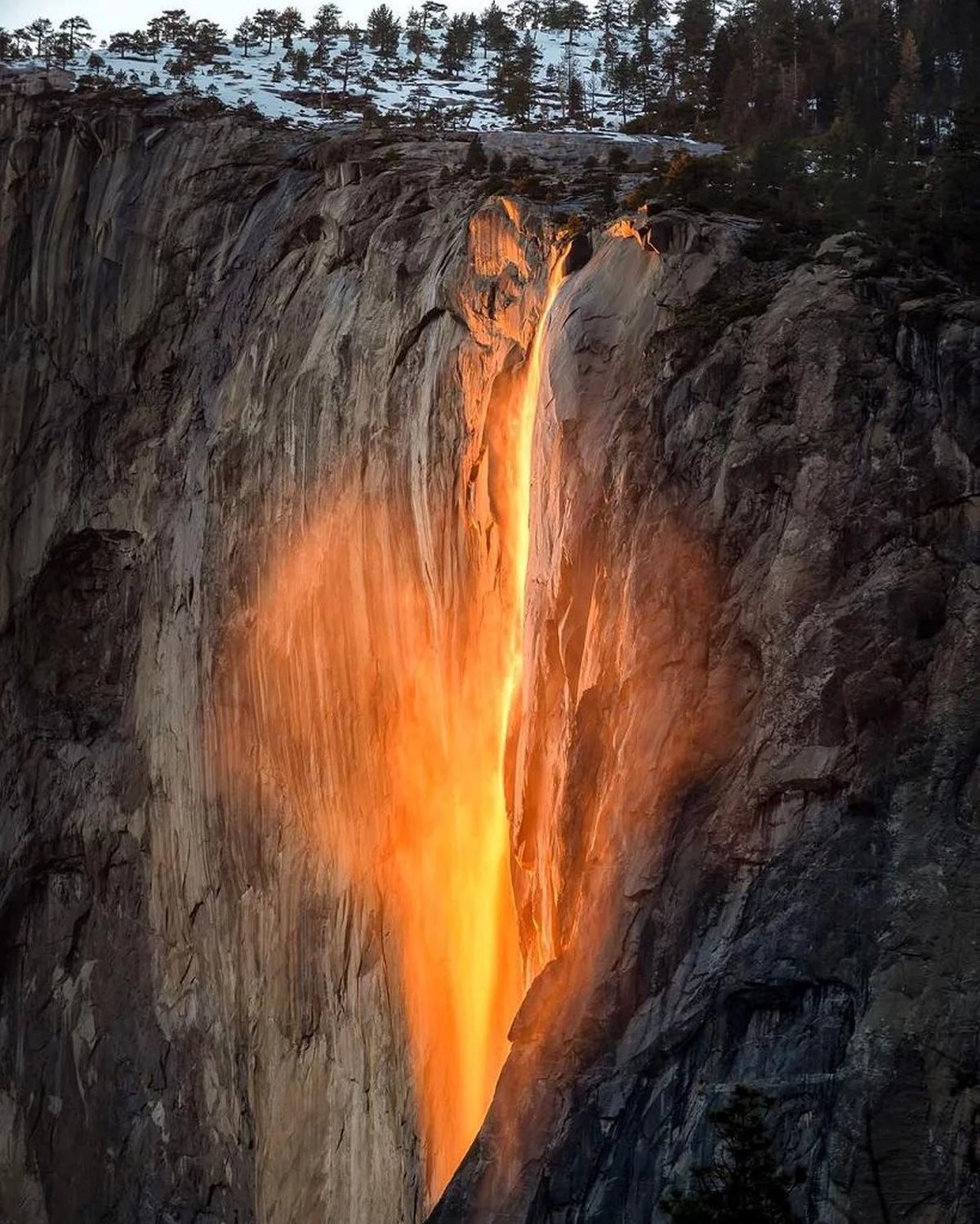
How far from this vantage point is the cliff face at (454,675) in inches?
748

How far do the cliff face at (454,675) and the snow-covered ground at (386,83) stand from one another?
24.9 meters

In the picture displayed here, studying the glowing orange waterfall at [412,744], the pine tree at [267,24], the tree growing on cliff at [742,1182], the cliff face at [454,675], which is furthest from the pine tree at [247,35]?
the tree growing on cliff at [742,1182]

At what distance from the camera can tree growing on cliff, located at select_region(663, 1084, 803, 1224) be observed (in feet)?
52.5

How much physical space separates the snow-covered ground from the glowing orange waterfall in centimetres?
3371

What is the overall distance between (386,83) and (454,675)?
6239 cm

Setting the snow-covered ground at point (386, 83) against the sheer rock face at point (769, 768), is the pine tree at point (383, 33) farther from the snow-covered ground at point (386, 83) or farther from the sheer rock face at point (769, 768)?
the sheer rock face at point (769, 768)

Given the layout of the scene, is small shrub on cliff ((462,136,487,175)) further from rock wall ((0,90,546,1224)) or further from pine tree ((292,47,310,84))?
pine tree ((292,47,310,84))

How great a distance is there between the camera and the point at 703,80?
6838 centimetres

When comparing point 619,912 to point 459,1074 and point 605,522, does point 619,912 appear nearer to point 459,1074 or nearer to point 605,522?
point 605,522

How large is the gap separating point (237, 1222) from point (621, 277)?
76.8 feet

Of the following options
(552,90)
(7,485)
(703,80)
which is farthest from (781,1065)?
(552,90)

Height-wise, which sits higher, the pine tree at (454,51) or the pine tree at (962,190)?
the pine tree at (454,51)

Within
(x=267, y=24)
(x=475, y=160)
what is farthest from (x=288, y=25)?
(x=475, y=160)

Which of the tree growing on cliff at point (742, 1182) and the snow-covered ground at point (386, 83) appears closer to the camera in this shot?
the tree growing on cliff at point (742, 1182)
